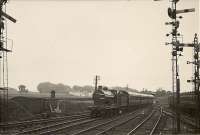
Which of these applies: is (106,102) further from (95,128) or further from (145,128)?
(95,128)

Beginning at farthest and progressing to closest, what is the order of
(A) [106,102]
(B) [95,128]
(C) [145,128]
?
(A) [106,102] → (C) [145,128] → (B) [95,128]

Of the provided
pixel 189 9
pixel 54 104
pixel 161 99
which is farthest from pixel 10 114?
pixel 161 99

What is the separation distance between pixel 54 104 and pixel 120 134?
28819 mm

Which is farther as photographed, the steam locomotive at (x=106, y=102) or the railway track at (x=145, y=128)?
the steam locomotive at (x=106, y=102)

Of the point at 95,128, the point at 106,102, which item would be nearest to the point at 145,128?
the point at 95,128

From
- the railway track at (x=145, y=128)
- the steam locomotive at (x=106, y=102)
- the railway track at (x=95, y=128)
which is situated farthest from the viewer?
the steam locomotive at (x=106, y=102)

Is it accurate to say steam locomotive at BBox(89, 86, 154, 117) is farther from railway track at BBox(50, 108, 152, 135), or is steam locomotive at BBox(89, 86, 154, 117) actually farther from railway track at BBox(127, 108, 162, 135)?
railway track at BBox(50, 108, 152, 135)

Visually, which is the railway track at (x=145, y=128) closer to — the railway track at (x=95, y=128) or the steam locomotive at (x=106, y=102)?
the railway track at (x=95, y=128)

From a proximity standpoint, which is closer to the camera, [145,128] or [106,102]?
[145,128]

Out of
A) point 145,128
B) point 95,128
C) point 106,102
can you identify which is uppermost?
point 106,102

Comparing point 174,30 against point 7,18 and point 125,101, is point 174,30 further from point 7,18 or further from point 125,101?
point 125,101

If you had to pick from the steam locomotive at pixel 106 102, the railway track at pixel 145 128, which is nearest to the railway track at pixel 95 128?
the railway track at pixel 145 128

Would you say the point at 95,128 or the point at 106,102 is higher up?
the point at 106,102

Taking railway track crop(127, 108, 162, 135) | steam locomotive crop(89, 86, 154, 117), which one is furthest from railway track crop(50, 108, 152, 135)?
steam locomotive crop(89, 86, 154, 117)
